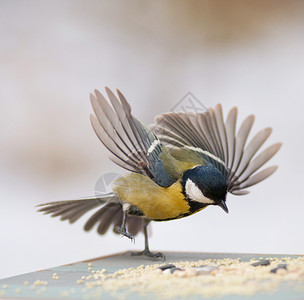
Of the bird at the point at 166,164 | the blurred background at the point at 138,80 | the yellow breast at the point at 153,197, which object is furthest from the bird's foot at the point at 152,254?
the blurred background at the point at 138,80

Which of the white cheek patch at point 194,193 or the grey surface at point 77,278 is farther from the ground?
the white cheek patch at point 194,193

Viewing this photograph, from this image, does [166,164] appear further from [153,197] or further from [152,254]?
[152,254]

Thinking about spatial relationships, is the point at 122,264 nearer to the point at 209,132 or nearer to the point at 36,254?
the point at 209,132

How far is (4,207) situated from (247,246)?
1.52 metres

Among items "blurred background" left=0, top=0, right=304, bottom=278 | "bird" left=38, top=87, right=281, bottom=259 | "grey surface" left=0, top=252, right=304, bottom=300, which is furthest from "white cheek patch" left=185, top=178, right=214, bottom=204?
"blurred background" left=0, top=0, right=304, bottom=278

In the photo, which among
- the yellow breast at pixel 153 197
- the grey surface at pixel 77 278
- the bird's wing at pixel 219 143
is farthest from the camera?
the bird's wing at pixel 219 143

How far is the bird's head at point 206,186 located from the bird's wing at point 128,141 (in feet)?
0.21

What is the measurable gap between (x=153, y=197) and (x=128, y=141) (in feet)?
0.72

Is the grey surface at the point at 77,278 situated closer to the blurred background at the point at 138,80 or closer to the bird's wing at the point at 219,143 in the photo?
the bird's wing at the point at 219,143

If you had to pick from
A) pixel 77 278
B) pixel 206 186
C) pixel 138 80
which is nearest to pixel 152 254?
pixel 206 186

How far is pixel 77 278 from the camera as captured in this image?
1246 millimetres

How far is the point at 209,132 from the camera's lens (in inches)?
69.2

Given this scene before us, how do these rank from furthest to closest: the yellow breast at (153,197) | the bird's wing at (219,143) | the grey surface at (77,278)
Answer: the bird's wing at (219,143) → the yellow breast at (153,197) → the grey surface at (77,278)

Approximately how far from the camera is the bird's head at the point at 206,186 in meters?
1.45
